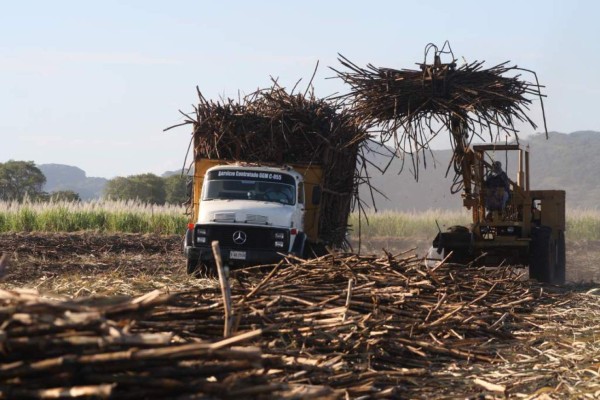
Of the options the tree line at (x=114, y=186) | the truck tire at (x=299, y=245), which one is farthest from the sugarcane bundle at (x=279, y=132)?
the tree line at (x=114, y=186)

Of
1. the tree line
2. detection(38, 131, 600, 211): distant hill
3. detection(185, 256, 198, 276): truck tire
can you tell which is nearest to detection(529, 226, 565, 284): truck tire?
detection(185, 256, 198, 276): truck tire

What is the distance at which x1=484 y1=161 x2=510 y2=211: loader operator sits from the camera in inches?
770

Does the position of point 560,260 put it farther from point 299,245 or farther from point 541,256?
point 299,245

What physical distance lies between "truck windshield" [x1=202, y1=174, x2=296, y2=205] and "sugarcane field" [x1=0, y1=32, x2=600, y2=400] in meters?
0.04

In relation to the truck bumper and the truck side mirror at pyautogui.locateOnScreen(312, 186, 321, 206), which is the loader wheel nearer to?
the truck side mirror at pyautogui.locateOnScreen(312, 186, 321, 206)

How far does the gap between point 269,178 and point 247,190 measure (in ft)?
1.52

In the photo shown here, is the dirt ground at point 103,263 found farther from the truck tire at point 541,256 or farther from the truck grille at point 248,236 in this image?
the truck tire at point 541,256

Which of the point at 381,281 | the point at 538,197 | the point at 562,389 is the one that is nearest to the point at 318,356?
the point at 562,389

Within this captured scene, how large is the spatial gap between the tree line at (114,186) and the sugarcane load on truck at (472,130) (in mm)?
57122

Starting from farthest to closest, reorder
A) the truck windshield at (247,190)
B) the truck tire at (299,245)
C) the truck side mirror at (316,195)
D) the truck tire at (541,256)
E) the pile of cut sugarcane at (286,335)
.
→ the truck tire at (541,256)
the truck side mirror at (316,195)
the truck windshield at (247,190)
the truck tire at (299,245)
the pile of cut sugarcane at (286,335)

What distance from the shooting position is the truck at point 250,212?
1739cm

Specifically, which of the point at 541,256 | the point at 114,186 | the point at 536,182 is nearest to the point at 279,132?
the point at 541,256

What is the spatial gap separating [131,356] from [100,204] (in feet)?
109

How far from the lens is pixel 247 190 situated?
59.9 ft
